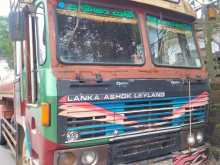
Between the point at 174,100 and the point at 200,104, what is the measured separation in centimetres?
52

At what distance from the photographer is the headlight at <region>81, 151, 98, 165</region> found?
349cm

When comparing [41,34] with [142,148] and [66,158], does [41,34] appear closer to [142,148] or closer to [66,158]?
[66,158]

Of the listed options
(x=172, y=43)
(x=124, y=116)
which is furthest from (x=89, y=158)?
(x=172, y=43)

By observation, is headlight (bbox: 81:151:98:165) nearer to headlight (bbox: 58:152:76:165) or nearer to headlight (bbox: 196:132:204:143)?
headlight (bbox: 58:152:76:165)

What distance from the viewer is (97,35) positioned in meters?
3.83

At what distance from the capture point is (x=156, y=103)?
3943 mm

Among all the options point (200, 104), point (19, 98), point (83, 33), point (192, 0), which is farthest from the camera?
point (192, 0)

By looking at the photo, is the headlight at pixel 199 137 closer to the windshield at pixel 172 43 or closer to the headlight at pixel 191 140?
the headlight at pixel 191 140

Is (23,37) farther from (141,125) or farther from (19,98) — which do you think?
(141,125)

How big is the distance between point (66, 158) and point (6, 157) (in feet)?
14.6

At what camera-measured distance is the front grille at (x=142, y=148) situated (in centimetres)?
366

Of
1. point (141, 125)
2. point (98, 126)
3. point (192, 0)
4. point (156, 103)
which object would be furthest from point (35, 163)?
point (192, 0)

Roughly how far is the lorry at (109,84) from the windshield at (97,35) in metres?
0.01

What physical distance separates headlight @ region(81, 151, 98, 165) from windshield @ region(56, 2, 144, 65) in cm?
91
